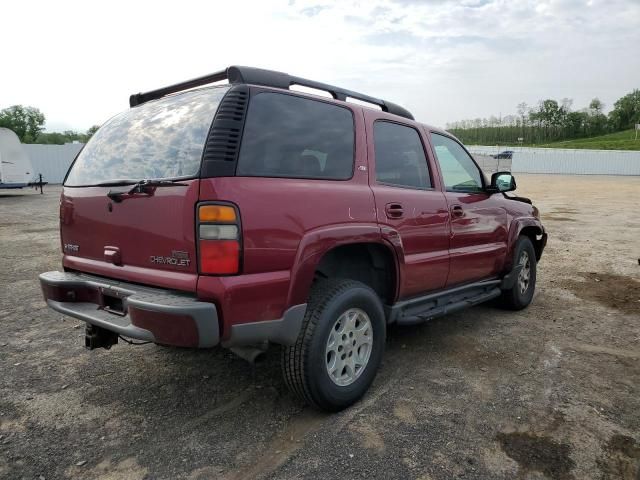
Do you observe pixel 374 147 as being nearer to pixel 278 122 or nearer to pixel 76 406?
pixel 278 122

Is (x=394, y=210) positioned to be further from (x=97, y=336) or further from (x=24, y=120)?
(x=24, y=120)

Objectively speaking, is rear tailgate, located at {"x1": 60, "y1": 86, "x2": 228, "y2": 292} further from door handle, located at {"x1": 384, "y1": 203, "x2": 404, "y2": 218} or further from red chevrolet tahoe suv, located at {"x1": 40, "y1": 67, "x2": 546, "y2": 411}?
door handle, located at {"x1": 384, "y1": 203, "x2": 404, "y2": 218}

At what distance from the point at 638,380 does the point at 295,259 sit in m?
2.65

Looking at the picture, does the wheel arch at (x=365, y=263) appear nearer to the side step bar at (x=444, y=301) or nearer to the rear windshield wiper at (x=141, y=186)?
the side step bar at (x=444, y=301)

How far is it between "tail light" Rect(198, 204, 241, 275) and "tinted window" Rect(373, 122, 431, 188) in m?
1.26

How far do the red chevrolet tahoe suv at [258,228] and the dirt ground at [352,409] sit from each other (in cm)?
36

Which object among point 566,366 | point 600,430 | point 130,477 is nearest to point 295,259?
point 130,477

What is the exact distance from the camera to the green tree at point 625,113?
117 meters

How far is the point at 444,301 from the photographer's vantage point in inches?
154

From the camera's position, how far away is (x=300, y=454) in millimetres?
2520

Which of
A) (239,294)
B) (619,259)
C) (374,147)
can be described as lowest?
(619,259)

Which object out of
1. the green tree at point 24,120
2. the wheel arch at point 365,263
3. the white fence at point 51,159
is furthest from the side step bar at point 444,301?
the green tree at point 24,120

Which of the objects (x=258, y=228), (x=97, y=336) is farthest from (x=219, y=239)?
(x=97, y=336)

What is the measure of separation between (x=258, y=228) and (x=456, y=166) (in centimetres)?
242
